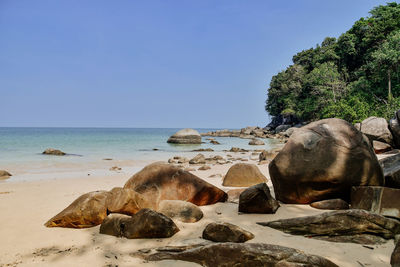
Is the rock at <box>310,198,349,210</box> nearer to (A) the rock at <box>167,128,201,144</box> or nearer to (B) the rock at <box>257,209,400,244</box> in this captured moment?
(B) the rock at <box>257,209,400,244</box>

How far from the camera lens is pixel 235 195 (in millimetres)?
5516

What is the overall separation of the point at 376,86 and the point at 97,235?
33011 millimetres

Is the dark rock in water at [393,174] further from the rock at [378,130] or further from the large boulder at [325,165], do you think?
the rock at [378,130]

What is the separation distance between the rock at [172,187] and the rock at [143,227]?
1.33 m

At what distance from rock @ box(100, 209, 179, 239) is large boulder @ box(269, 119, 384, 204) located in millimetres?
2254

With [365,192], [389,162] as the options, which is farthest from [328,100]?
[365,192]

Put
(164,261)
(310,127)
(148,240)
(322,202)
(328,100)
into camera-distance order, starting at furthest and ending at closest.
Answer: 1. (328,100)
2. (310,127)
3. (322,202)
4. (148,240)
5. (164,261)

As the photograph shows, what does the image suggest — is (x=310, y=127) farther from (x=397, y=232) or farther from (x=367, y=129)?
(x=367, y=129)

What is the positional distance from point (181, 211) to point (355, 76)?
37.8m

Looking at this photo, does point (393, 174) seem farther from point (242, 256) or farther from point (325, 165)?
point (242, 256)

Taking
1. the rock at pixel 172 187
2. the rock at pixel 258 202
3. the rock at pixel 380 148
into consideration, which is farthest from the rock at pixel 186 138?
the rock at pixel 258 202

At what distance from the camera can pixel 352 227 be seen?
2910 millimetres

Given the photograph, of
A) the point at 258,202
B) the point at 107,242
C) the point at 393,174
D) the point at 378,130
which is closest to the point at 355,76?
the point at 378,130

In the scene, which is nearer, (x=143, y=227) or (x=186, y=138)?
(x=143, y=227)
